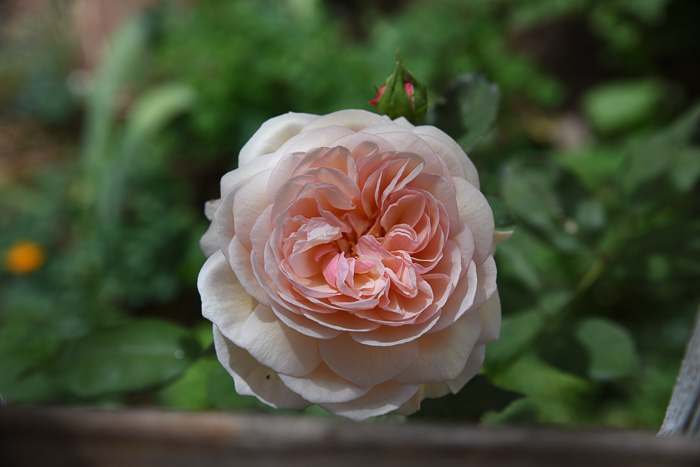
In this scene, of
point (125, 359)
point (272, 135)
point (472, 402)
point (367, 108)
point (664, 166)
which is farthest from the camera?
point (367, 108)

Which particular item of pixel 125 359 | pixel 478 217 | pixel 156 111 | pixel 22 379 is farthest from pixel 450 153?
pixel 156 111

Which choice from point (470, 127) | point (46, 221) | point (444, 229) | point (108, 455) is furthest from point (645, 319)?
point (46, 221)

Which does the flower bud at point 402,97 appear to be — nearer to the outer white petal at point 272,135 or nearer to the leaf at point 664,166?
the outer white petal at point 272,135

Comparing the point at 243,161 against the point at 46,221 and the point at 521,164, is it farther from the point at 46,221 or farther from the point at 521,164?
the point at 46,221

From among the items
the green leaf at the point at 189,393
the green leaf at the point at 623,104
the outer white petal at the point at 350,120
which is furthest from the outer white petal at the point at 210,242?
the green leaf at the point at 623,104

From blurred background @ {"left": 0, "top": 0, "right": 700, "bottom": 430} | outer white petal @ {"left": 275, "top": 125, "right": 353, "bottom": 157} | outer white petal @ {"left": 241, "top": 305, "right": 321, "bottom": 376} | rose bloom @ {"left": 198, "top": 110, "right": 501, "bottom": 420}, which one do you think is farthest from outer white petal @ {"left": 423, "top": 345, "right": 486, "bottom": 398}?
blurred background @ {"left": 0, "top": 0, "right": 700, "bottom": 430}

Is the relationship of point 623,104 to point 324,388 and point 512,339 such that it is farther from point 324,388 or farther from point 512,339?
point 324,388
